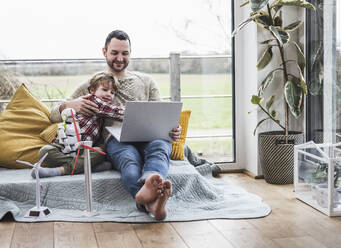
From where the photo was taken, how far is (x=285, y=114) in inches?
130

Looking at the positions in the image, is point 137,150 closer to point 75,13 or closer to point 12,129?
point 12,129

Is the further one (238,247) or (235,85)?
(235,85)

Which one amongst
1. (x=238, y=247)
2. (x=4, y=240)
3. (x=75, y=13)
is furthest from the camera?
(x=75, y=13)

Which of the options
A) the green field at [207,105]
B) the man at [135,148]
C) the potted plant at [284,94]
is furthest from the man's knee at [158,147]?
the green field at [207,105]

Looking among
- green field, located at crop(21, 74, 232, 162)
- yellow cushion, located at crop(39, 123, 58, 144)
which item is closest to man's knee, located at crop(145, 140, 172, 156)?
yellow cushion, located at crop(39, 123, 58, 144)

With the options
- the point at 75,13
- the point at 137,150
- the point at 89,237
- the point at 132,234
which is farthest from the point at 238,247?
the point at 75,13

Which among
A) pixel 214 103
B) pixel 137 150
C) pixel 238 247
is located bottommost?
pixel 238 247

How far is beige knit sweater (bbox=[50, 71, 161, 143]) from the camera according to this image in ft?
10.2

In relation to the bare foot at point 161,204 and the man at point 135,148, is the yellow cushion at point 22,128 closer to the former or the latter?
the man at point 135,148

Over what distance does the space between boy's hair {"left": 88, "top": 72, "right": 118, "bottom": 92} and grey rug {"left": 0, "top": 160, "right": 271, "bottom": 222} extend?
1.77 feet

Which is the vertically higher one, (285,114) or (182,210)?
(285,114)

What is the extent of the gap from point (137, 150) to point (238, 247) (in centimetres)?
104

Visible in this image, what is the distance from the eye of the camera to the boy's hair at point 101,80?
9.68 feet

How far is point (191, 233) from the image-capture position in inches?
88.7
